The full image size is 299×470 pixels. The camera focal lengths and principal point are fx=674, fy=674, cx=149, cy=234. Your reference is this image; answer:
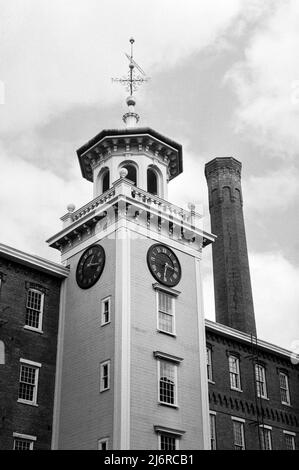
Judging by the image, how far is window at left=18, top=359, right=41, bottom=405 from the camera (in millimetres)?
32281

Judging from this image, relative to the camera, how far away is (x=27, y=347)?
3328 cm

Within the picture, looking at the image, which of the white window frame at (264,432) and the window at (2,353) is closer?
the window at (2,353)

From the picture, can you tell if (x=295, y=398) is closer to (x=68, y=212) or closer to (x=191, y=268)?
(x=191, y=268)

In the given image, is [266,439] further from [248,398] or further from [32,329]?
[32,329]

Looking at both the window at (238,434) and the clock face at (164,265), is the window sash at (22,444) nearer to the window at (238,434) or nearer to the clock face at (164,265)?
the clock face at (164,265)

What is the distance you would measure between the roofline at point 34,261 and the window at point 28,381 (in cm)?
511

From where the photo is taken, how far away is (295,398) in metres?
45.0

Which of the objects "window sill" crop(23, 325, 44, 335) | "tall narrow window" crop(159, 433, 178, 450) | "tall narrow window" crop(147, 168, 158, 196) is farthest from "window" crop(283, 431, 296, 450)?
"window sill" crop(23, 325, 44, 335)

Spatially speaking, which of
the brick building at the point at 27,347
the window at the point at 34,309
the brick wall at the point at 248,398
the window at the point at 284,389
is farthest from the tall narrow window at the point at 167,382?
the window at the point at 284,389

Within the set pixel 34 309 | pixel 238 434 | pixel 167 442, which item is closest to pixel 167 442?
pixel 167 442

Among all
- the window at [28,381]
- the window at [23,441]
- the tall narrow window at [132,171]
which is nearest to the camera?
the window at [23,441]

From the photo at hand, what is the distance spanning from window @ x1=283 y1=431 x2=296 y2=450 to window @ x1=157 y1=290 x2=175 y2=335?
43.0 ft

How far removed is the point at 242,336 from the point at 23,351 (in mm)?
15243

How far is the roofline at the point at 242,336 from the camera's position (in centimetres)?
4035
